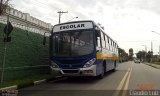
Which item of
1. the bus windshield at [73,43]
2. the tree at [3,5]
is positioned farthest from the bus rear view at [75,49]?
the tree at [3,5]

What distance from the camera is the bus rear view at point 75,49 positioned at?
52.0ft

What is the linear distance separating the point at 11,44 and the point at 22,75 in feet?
6.98

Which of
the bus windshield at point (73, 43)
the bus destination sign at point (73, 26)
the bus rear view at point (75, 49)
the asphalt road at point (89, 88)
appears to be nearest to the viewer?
the asphalt road at point (89, 88)

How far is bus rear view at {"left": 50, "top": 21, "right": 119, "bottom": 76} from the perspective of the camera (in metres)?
15.9

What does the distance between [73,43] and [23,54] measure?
3.53 metres

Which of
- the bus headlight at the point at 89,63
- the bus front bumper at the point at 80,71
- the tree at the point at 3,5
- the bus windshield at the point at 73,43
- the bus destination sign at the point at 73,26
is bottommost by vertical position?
the bus front bumper at the point at 80,71

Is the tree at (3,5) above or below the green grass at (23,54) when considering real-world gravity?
above

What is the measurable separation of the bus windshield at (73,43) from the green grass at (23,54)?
2.19 meters

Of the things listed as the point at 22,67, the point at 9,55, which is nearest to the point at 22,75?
the point at 22,67

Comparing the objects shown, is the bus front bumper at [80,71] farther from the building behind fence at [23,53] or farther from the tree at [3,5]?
the tree at [3,5]

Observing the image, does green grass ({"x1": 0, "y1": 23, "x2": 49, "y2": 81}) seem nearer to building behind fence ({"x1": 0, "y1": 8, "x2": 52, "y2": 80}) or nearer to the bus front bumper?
building behind fence ({"x1": 0, "y1": 8, "x2": 52, "y2": 80})

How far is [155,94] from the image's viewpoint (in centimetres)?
1161

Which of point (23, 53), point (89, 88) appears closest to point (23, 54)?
point (23, 53)

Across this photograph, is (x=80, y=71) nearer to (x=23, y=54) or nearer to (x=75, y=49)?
(x=75, y=49)
